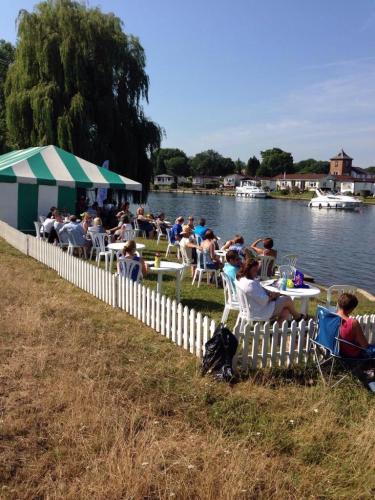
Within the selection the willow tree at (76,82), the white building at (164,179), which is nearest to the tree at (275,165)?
the white building at (164,179)

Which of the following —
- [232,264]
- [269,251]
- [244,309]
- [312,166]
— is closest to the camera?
[244,309]

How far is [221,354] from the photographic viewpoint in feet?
15.5

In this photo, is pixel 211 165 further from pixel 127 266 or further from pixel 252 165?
pixel 127 266

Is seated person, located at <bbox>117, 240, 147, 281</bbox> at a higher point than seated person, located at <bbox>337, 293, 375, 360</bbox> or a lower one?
higher

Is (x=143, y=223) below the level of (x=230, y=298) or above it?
above

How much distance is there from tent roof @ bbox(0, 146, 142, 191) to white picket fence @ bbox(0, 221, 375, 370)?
703 cm

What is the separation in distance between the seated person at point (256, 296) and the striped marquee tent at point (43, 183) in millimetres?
10629

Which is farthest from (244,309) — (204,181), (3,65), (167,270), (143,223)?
(204,181)

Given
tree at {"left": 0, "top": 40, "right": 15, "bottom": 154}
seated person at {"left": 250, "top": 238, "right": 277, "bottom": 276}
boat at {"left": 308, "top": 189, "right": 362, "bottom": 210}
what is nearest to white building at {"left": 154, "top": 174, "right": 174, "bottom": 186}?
boat at {"left": 308, "top": 189, "right": 362, "bottom": 210}

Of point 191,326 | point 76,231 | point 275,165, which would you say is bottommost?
point 191,326

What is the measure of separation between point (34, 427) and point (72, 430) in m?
0.31

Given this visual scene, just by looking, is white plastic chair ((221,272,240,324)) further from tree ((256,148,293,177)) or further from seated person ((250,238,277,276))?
tree ((256,148,293,177))

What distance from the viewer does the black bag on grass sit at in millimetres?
4707

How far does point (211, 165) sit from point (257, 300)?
469ft
